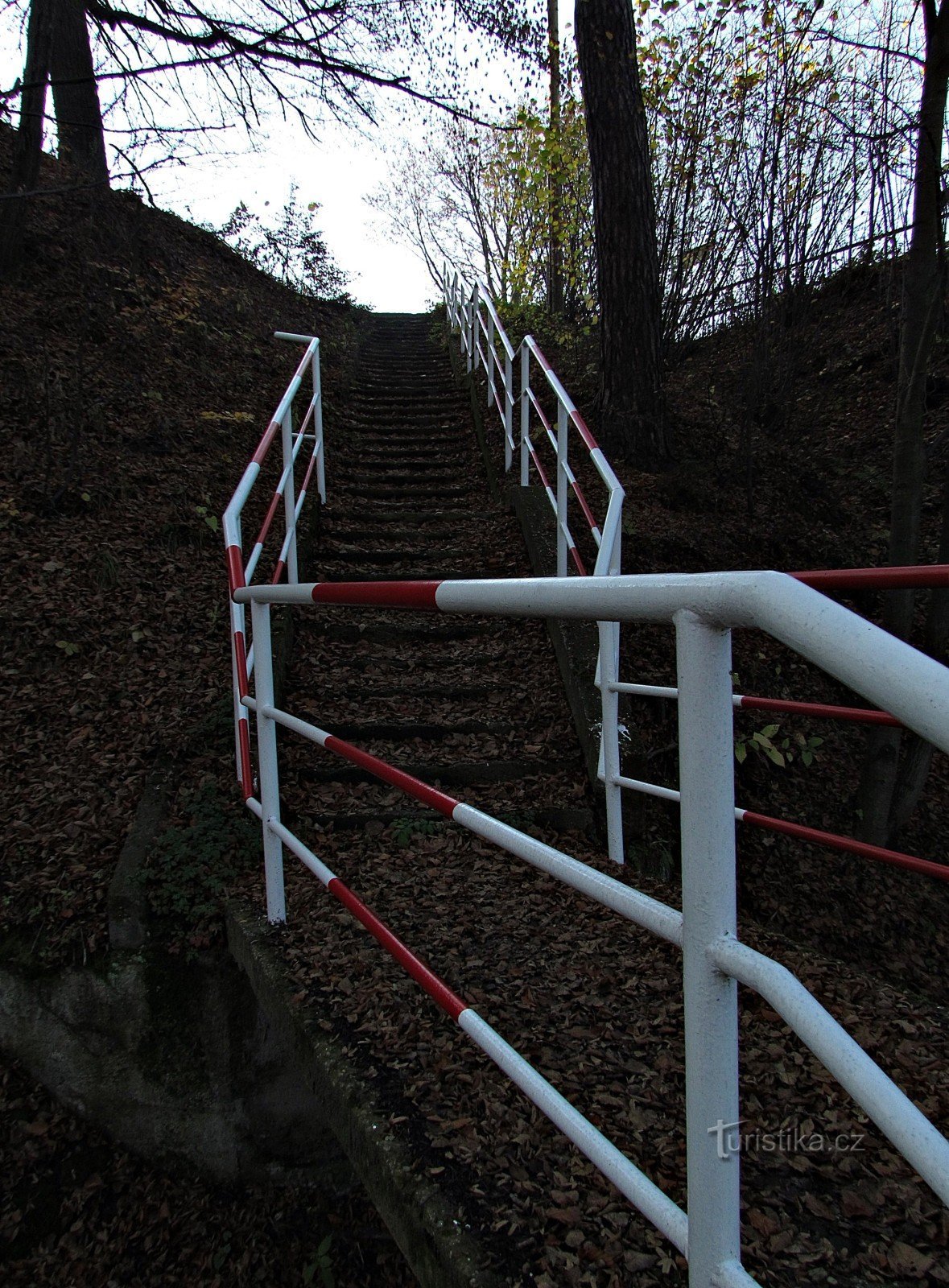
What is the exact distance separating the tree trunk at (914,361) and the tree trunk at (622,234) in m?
2.17

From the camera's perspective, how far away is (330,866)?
2.91 metres

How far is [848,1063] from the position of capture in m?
0.74

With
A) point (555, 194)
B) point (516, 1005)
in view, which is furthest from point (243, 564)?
point (555, 194)

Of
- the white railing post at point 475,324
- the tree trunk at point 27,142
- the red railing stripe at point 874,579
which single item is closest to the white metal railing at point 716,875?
the red railing stripe at point 874,579

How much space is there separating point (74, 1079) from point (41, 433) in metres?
4.47

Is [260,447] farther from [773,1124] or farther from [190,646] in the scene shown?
[773,1124]

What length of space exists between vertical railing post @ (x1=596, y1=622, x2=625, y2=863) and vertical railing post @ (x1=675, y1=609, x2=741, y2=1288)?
2029 mm

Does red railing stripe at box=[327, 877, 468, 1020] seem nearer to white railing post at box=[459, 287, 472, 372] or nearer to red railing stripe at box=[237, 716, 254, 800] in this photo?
red railing stripe at box=[237, 716, 254, 800]

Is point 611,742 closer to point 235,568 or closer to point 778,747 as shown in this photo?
point 235,568

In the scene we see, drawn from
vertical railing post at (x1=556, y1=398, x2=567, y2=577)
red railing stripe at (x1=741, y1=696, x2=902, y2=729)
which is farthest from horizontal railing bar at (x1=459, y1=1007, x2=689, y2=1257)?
vertical railing post at (x1=556, y1=398, x2=567, y2=577)

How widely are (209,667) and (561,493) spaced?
210cm

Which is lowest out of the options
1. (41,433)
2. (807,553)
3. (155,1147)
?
(155,1147)

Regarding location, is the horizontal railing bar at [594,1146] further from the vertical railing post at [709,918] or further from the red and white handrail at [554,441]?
the red and white handrail at [554,441]

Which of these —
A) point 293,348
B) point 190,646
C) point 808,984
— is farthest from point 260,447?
point 293,348
